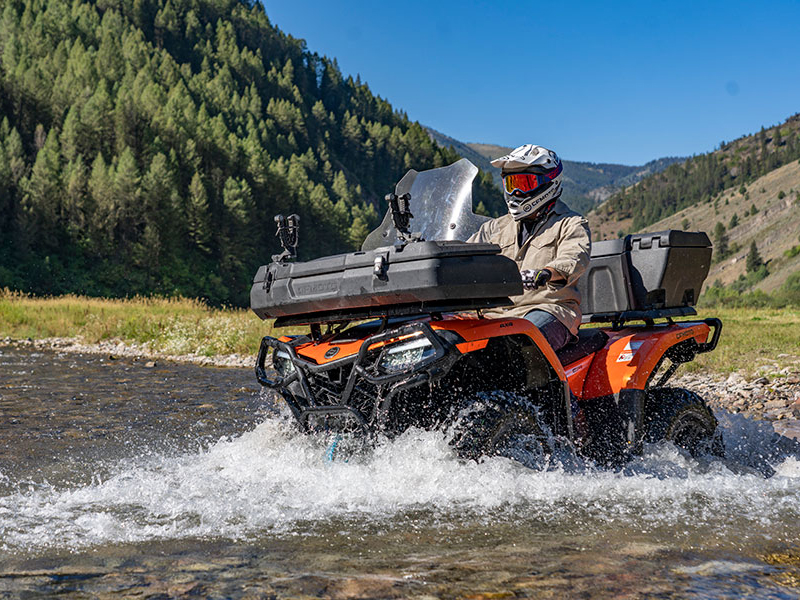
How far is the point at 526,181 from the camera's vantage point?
5.12 meters

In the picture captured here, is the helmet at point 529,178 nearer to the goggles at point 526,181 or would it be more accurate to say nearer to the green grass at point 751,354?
the goggles at point 526,181

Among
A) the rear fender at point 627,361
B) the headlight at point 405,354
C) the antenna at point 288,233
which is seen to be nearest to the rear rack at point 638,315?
the rear fender at point 627,361

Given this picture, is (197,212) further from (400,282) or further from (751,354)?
(400,282)

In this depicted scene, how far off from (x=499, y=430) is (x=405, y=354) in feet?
2.16

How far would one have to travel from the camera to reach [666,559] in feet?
11.2

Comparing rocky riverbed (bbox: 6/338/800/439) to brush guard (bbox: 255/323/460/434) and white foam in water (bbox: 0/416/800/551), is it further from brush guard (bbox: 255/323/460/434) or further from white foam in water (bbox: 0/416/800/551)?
brush guard (bbox: 255/323/460/434)

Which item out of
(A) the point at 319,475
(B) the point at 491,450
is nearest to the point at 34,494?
(A) the point at 319,475

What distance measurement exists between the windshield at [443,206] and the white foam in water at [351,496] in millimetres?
1747

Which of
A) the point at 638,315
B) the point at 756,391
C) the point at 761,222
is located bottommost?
the point at 756,391

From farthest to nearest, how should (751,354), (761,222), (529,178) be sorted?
(761,222), (751,354), (529,178)

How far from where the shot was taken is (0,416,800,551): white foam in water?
3.82 m

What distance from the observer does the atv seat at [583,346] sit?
5152 mm

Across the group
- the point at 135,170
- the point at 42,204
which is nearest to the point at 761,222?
the point at 135,170

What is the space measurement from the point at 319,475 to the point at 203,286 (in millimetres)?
64968
